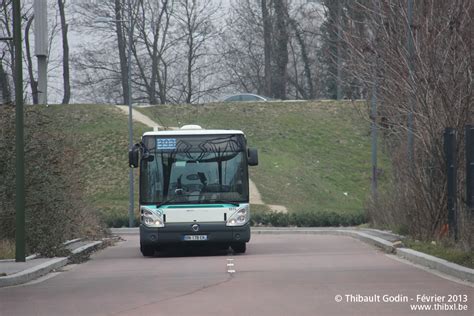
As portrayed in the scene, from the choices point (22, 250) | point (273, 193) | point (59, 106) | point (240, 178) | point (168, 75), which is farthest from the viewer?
point (168, 75)

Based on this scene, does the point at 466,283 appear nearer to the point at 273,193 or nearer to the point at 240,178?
the point at 240,178

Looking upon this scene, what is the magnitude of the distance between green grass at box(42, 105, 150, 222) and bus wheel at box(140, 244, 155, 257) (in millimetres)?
21864

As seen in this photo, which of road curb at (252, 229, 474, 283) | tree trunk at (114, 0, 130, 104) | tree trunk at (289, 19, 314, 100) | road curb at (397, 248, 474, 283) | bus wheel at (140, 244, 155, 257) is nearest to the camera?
road curb at (397, 248, 474, 283)

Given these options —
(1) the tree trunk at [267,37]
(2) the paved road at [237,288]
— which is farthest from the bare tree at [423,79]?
(1) the tree trunk at [267,37]

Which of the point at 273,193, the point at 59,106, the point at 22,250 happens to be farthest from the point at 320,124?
the point at 22,250

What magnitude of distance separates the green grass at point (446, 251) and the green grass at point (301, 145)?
29784 millimetres

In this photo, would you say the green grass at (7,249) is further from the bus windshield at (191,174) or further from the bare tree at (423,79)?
the bare tree at (423,79)

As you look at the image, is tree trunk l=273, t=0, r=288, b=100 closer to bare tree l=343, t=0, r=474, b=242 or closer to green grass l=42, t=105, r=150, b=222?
green grass l=42, t=105, r=150, b=222

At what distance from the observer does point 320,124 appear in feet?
220

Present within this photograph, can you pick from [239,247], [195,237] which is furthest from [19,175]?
[239,247]

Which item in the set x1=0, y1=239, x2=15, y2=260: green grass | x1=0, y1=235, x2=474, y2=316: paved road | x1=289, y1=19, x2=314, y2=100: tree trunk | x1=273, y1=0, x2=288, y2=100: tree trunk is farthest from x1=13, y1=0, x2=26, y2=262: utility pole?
x1=273, y1=0, x2=288, y2=100: tree trunk

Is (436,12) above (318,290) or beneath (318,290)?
above

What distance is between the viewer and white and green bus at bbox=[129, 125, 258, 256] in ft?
77.5

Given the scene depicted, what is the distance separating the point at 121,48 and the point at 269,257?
1972 inches
